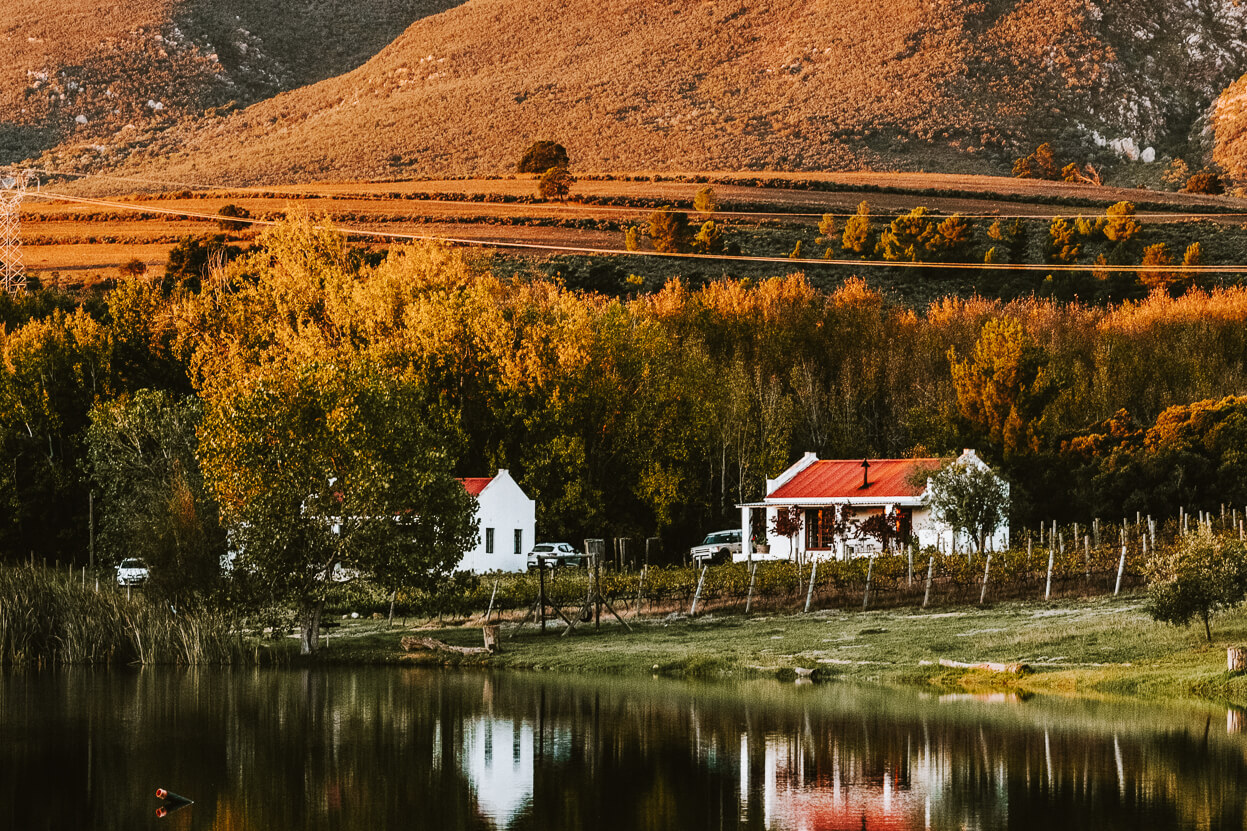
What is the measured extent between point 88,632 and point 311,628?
552 centimetres

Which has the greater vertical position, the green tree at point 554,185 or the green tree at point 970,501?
the green tree at point 554,185

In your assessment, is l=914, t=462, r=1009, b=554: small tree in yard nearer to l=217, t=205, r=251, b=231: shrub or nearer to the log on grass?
the log on grass

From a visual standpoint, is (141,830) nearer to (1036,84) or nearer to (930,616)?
(930,616)

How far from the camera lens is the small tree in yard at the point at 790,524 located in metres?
55.2

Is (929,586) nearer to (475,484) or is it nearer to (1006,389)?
(475,484)

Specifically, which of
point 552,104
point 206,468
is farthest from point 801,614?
point 552,104

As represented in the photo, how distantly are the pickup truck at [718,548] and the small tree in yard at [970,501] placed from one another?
42.7 ft

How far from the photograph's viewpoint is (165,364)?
7112 cm

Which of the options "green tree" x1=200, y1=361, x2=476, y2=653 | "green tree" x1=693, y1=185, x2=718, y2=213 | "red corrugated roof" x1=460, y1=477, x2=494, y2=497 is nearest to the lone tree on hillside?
"green tree" x1=693, y1=185, x2=718, y2=213

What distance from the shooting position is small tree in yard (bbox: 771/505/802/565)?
5519 cm

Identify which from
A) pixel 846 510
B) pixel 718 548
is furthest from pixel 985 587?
pixel 718 548

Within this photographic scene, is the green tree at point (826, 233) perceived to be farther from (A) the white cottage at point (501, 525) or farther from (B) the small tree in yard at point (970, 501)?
(B) the small tree in yard at point (970, 501)

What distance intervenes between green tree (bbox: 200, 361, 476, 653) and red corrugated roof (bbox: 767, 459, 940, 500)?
56.5 ft

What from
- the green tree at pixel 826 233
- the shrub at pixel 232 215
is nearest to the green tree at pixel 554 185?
the green tree at pixel 826 233
